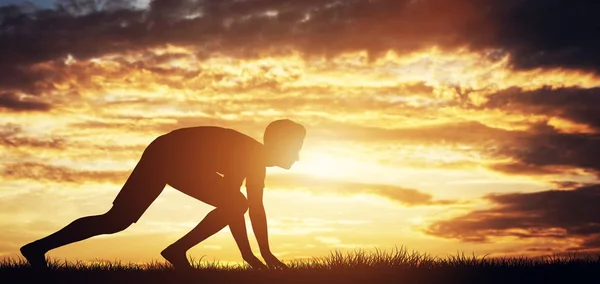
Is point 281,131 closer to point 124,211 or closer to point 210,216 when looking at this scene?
point 210,216

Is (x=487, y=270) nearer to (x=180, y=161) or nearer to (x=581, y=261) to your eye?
(x=581, y=261)

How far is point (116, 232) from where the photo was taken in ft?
37.3

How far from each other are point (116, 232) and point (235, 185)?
69.6 inches

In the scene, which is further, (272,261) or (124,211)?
(272,261)

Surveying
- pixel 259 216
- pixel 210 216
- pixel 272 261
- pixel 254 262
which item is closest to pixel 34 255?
pixel 210 216

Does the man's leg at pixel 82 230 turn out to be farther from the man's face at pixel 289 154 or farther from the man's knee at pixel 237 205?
the man's face at pixel 289 154

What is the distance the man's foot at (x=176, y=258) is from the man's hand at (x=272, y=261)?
A: 3.55 ft

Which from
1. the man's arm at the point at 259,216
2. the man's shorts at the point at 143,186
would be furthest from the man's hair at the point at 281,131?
the man's shorts at the point at 143,186

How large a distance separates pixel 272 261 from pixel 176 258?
1353 mm

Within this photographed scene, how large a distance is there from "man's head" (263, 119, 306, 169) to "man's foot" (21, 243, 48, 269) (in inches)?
139

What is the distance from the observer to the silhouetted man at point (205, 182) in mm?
11312

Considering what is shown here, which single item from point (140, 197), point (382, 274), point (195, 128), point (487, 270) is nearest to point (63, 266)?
point (140, 197)

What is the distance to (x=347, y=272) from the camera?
11.3m

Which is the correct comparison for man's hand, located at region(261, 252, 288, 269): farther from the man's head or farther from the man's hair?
the man's hair
